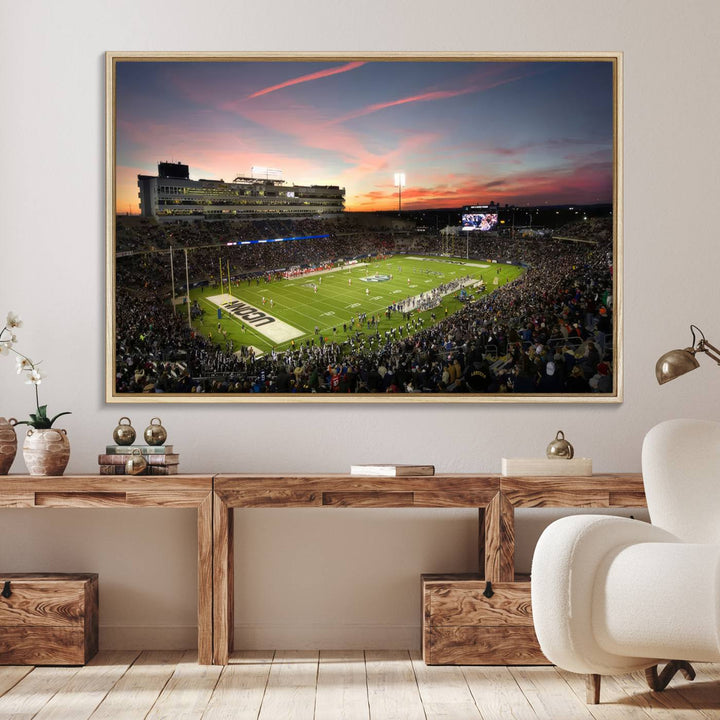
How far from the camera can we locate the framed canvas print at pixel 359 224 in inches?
142

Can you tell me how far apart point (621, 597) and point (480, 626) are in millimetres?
826

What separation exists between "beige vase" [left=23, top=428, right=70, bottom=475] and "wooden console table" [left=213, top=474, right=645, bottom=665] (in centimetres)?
59

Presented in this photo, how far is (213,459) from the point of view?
3580 mm

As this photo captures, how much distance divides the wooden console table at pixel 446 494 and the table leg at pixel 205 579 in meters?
0.03

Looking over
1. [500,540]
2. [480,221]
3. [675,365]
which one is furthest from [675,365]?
[480,221]

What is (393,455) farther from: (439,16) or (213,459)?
(439,16)

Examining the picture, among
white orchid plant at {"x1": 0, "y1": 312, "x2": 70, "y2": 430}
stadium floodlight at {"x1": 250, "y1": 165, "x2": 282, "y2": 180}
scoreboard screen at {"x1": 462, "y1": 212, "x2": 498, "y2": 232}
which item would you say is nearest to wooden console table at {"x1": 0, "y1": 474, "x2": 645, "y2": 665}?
white orchid plant at {"x1": 0, "y1": 312, "x2": 70, "y2": 430}

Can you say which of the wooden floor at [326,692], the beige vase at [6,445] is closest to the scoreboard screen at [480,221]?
the wooden floor at [326,692]

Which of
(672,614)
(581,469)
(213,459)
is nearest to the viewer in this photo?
(672,614)

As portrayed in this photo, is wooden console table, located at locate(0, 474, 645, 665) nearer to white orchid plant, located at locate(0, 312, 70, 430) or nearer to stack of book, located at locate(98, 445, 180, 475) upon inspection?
stack of book, located at locate(98, 445, 180, 475)

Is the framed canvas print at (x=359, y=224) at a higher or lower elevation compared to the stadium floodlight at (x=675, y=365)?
higher

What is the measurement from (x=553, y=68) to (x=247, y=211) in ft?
4.43

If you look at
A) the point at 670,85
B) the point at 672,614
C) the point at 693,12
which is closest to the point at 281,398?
the point at 672,614

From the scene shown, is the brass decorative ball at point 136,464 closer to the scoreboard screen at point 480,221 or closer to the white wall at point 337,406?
the white wall at point 337,406
